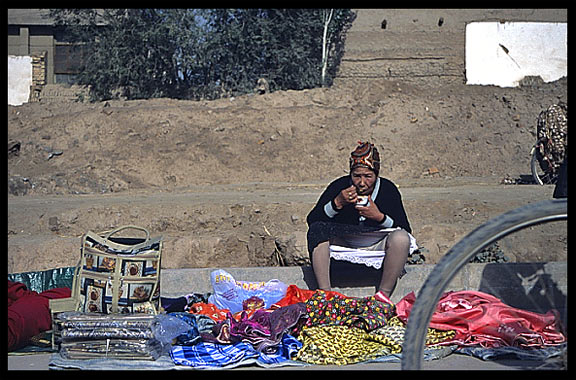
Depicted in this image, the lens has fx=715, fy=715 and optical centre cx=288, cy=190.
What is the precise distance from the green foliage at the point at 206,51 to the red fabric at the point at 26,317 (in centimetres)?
1672

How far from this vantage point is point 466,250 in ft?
8.02

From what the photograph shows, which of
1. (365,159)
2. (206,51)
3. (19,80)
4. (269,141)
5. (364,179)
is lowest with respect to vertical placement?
(364,179)

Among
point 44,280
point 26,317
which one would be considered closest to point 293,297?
point 26,317

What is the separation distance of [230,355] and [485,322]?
4.91ft

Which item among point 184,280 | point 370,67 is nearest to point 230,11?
point 370,67

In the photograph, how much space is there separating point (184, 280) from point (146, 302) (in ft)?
4.71

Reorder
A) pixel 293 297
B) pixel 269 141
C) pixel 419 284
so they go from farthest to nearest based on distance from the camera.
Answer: pixel 269 141, pixel 419 284, pixel 293 297

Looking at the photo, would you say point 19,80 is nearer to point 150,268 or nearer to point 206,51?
point 206,51

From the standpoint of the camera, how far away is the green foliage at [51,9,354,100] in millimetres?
20719

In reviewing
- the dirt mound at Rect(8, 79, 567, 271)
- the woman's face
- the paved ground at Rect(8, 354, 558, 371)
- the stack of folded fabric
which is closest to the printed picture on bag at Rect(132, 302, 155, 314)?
the stack of folded fabric

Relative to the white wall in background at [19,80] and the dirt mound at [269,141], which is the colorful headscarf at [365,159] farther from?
the white wall in background at [19,80]

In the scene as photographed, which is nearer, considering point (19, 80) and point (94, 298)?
point (94, 298)

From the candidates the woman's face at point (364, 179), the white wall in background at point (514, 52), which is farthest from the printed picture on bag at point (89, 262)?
the white wall in background at point (514, 52)
